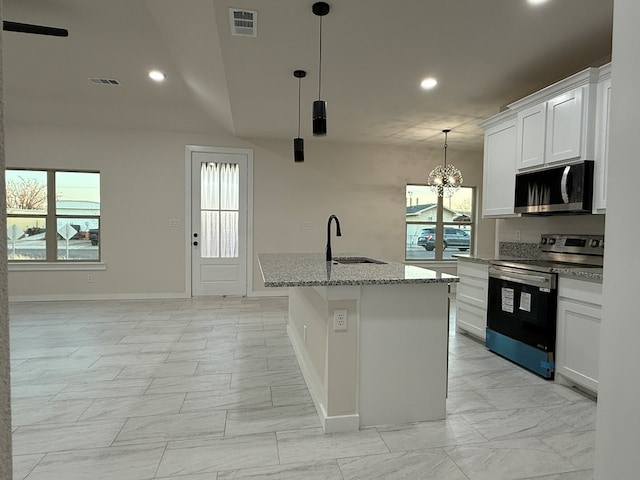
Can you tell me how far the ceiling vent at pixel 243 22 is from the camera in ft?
8.34

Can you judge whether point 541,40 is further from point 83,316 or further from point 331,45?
point 83,316

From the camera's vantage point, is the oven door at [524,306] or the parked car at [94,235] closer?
the oven door at [524,306]

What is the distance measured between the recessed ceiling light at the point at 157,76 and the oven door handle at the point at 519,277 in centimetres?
396

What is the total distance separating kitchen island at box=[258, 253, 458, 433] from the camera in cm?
209

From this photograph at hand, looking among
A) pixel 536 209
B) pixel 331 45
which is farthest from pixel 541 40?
pixel 331 45

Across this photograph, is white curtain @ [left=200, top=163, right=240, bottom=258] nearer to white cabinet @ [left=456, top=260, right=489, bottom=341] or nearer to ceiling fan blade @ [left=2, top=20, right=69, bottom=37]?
ceiling fan blade @ [left=2, top=20, right=69, bottom=37]

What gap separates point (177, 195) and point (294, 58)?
330 centimetres

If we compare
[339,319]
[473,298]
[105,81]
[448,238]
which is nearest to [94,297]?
[105,81]

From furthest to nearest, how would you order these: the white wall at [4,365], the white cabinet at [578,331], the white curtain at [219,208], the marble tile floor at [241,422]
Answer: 1. the white curtain at [219,208]
2. the white cabinet at [578,331]
3. the marble tile floor at [241,422]
4. the white wall at [4,365]

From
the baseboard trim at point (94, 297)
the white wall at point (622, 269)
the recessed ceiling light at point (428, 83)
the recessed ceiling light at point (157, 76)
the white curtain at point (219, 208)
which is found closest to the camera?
the white wall at point (622, 269)

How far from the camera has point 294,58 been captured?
3.16m

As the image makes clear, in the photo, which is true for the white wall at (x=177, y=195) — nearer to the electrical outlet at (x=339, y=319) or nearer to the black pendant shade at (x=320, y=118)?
the black pendant shade at (x=320, y=118)

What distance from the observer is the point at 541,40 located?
281 centimetres

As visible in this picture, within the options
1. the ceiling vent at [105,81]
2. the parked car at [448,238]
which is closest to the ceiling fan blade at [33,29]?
the ceiling vent at [105,81]
